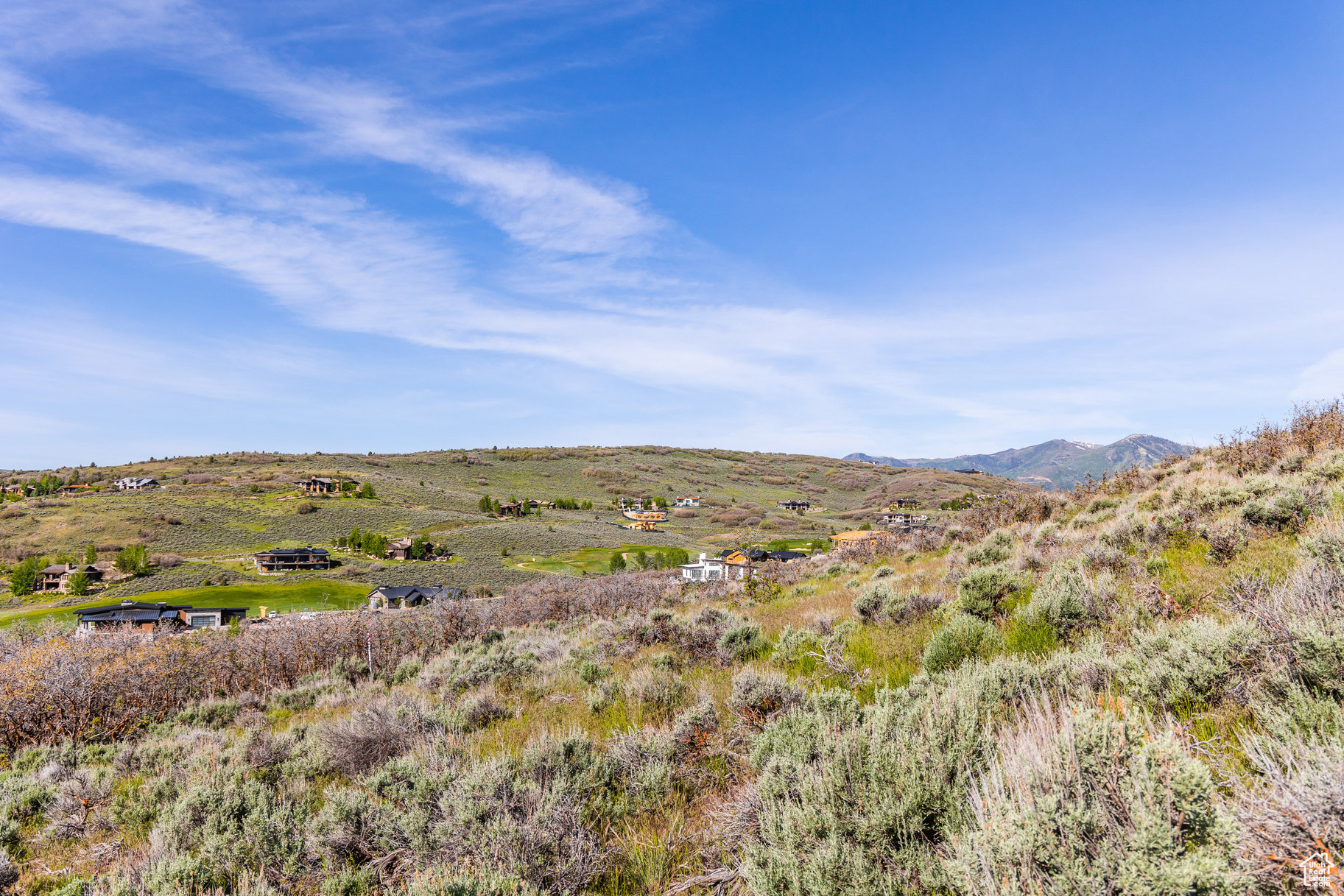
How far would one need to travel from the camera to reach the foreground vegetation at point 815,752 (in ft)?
6.82

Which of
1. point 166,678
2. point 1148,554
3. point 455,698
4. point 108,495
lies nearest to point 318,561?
point 108,495

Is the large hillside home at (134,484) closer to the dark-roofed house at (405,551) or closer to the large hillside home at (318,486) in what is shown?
the large hillside home at (318,486)

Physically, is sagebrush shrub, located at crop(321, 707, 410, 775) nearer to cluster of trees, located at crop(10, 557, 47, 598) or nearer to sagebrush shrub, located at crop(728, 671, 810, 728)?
sagebrush shrub, located at crop(728, 671, 810, 728)

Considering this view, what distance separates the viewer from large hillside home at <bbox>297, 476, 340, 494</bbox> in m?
116

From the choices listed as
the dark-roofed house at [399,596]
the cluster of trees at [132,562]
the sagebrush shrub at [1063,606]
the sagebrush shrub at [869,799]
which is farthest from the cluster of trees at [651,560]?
the sagebrush shrub at [869,799]

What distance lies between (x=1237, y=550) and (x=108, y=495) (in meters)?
148

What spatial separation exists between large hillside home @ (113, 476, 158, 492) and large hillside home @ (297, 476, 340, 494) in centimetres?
3017

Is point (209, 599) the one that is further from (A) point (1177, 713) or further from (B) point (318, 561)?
(A) point (1177, 713)

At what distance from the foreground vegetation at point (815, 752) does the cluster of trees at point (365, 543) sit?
80118 mm

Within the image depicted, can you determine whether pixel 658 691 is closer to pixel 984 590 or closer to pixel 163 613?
pixel 984 590

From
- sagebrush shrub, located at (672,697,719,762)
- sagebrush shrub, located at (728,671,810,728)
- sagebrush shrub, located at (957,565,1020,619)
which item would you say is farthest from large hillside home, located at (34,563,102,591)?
sagebrush shrub, located at (957,565,1020,619)

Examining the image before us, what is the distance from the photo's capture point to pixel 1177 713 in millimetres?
3277

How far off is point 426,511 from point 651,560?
57.9 m

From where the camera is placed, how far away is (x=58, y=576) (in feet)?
221
